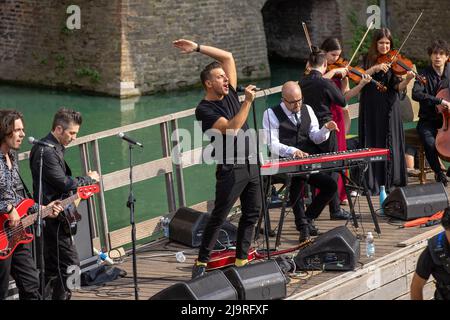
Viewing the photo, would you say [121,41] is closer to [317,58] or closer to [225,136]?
[317,58]

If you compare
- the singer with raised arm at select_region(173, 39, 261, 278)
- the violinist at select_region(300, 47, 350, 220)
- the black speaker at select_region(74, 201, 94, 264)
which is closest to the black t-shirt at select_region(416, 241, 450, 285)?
the singer with raised arm at select_region(173, 39, 261, 278)

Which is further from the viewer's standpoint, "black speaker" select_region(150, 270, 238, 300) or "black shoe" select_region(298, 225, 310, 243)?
"black shoe" select_region(298, 225, 310, 243)

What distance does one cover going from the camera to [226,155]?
9.29m

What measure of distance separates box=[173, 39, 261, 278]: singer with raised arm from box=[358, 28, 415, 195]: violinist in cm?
263

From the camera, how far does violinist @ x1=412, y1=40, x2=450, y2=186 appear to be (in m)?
12.0

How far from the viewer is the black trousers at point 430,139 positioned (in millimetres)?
12198

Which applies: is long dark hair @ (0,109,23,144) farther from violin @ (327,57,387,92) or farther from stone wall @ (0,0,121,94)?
stone wall @ (0,0,121,94)

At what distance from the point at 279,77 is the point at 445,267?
673 inches

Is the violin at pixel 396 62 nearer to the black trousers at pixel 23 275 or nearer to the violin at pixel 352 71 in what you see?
the violin at pixel 352 71

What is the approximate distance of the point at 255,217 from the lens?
31.0 feet

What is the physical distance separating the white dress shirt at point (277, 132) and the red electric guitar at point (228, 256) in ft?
2.43

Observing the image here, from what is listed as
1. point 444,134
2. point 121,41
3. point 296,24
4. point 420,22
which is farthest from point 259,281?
point 296,24

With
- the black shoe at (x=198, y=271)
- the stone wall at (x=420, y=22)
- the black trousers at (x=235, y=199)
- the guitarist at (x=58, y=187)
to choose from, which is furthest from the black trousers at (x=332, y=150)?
the stone wall at (x=420, y=22)

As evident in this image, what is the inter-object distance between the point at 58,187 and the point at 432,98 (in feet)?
13.9
